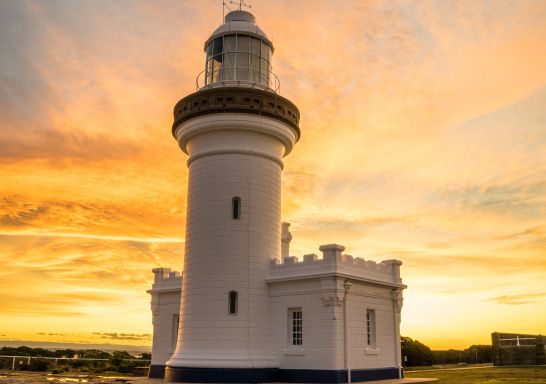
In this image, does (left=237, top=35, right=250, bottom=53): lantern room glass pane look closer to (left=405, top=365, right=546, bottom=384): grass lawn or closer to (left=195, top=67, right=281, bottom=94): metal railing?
(left=195, top=67, right=281, bottom=94): metal railing

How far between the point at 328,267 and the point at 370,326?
3.94 metres

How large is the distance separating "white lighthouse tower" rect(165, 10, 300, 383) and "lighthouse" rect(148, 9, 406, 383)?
4 cm

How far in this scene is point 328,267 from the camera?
62.4ft

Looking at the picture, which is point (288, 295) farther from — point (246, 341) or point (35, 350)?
point (35, 350)

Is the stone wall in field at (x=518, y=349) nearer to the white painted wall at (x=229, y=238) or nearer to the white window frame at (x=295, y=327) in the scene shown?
the white window frame at (x=295, y=327)

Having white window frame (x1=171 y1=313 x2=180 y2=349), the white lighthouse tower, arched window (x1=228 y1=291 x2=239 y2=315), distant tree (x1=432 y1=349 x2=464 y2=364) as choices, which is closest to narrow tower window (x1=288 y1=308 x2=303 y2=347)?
the white lighthouse tower

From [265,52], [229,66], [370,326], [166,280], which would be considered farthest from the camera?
[166,280]

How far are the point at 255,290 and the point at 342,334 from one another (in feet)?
12.0

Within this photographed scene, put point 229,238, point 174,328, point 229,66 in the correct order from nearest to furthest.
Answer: point 229,238
point 229,66
point 174,328

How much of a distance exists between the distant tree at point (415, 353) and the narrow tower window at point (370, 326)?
17689 millimetres

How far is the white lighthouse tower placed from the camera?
19266 mm

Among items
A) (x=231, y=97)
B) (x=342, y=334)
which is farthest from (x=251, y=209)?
(x=342, y=334)

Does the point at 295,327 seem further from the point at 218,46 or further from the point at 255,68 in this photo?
the point at 218,46

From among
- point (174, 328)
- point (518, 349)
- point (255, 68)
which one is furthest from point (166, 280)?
point (518, 349)
